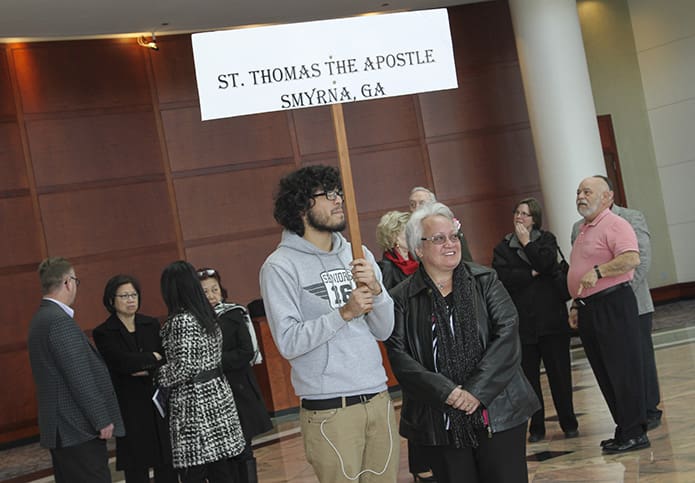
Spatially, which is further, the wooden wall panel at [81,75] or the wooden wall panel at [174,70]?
the wooden wall panel at [174,70]

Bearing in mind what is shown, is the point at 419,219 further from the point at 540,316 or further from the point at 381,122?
the point at 381,122

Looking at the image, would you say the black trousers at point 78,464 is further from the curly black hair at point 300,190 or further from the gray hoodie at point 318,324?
the curly black hair at point 300,190

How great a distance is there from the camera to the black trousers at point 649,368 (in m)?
5.73

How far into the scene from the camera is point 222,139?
34.7 ft

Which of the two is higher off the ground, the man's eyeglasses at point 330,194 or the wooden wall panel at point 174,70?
the wooden wall panel at point 174,70

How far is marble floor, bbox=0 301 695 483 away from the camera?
488 centimetres

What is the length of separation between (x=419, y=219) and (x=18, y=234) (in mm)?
7206

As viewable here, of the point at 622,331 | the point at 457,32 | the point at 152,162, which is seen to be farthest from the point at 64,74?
the point at 622,331

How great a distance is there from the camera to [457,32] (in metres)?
11.3

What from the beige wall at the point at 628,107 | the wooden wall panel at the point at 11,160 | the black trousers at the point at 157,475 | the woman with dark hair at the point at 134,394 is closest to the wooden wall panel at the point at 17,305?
the wooden wall panel at the point at 11,160

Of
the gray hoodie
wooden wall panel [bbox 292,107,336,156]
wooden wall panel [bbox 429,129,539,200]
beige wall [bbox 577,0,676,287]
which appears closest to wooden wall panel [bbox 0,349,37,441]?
wooden wall panel [bbox 292,107,336,156]

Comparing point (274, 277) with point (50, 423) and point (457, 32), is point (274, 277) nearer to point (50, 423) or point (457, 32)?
point (50, 423)

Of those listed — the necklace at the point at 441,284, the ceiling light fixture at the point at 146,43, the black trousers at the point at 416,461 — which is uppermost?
the ceiling light fixture at the point at 146,43

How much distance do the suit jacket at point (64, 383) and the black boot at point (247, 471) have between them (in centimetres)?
84
